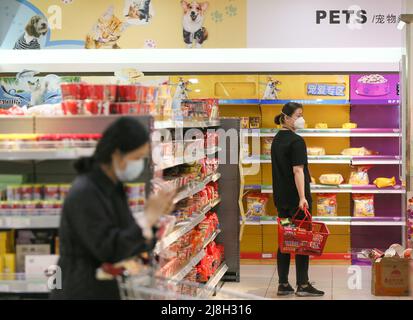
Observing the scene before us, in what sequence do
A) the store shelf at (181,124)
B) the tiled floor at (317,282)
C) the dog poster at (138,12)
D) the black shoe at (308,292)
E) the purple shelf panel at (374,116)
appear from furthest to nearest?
the dog poster at (138,12)
the purple shelf panel at (374,116)
the tiled floor at (317,282)
the black shoe at (308,292)
the store shelf at (181,124)

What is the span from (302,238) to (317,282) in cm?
135

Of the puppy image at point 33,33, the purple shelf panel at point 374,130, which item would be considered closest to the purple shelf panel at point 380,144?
the purple shelf panel at point 374,130

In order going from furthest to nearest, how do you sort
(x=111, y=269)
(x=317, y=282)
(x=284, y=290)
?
(x=317, y=282), (x=284, y=290), (x=111, y=269)

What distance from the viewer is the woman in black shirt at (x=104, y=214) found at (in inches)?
125

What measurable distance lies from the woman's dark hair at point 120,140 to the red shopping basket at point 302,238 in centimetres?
367

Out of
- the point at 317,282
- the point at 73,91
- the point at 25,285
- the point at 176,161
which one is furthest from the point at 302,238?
the point at 25,285

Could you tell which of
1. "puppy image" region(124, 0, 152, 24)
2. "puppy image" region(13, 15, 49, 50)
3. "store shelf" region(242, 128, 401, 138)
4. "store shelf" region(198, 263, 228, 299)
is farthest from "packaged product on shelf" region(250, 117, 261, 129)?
"puppy image" region(13, 15, 49, 50)

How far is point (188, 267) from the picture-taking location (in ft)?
18.6

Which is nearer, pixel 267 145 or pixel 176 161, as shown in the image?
pixel 176 161

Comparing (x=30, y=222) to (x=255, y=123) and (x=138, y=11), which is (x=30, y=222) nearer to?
(x=255, y=123)

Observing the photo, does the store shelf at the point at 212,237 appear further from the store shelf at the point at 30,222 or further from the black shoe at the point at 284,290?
the store shelf at the point at 30,222

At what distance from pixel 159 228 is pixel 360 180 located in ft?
19.2

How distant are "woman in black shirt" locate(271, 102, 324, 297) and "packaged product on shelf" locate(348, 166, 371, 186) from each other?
2122 millimetres
